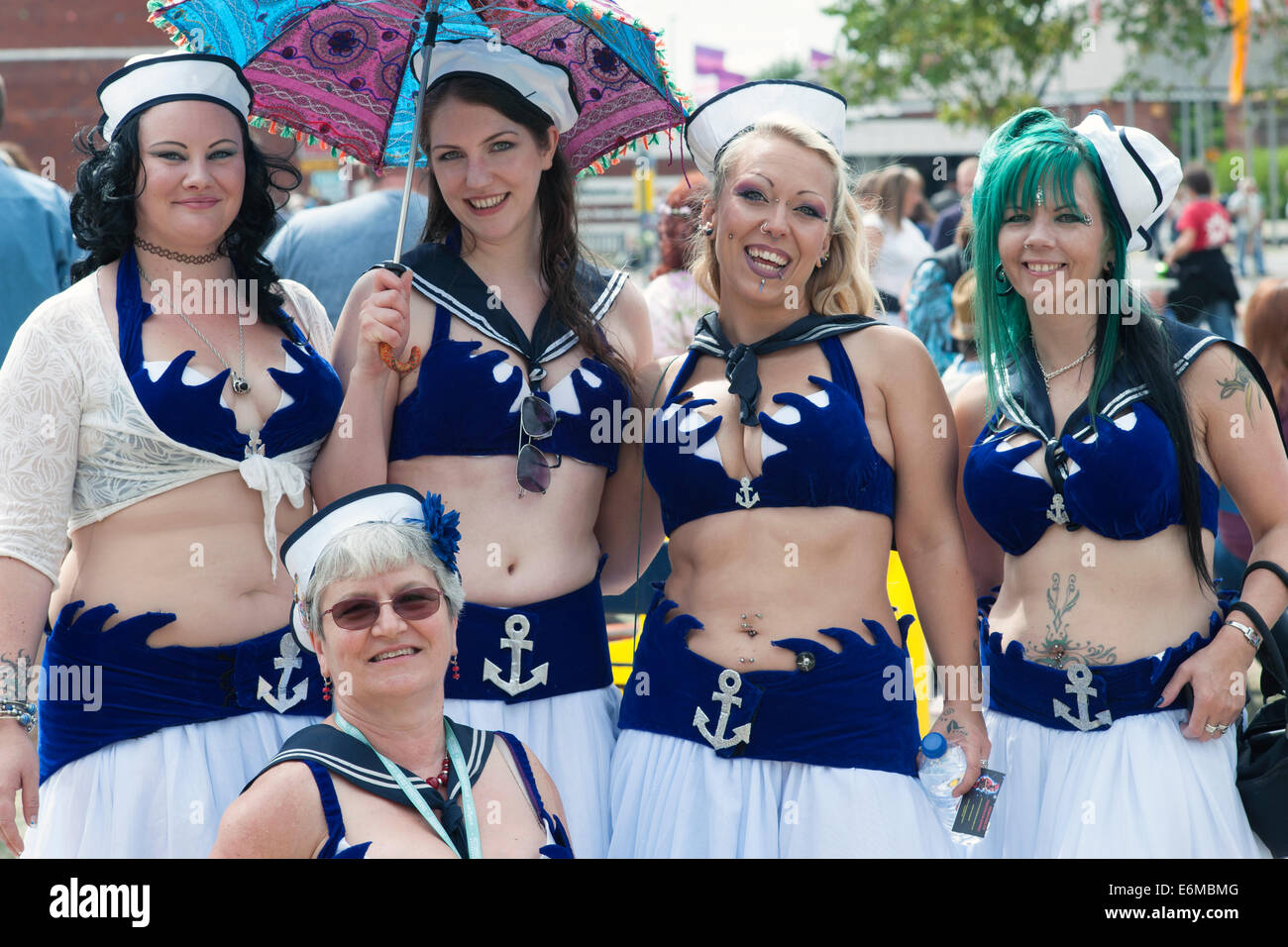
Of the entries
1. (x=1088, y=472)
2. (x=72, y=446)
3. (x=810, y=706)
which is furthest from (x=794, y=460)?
(x=72, y=446)

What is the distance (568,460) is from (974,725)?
1067mm

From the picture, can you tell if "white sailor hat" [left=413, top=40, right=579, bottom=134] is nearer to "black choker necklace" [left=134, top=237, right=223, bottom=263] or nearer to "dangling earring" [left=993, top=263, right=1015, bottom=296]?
"black choker necklace" [left=134, top=237, right=223, bottom=263]

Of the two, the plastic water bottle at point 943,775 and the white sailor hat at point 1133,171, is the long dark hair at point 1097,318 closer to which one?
the white sailor hat at point 1133,171

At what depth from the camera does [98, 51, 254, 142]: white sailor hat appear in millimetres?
2885

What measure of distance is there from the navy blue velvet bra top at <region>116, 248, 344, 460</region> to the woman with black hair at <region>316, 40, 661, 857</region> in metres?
0.07

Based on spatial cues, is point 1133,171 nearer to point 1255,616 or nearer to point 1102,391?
point 1102,391

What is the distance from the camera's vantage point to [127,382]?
2807 mm

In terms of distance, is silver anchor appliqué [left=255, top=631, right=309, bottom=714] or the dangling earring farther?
the dangling earring

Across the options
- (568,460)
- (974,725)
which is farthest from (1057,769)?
(568,460)

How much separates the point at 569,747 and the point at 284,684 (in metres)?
0.63

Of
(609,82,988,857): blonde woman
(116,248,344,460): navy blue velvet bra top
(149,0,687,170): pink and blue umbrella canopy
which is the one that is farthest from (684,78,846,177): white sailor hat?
(116,248,344,460): navy blue velvet bra top

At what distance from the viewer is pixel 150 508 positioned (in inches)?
112
